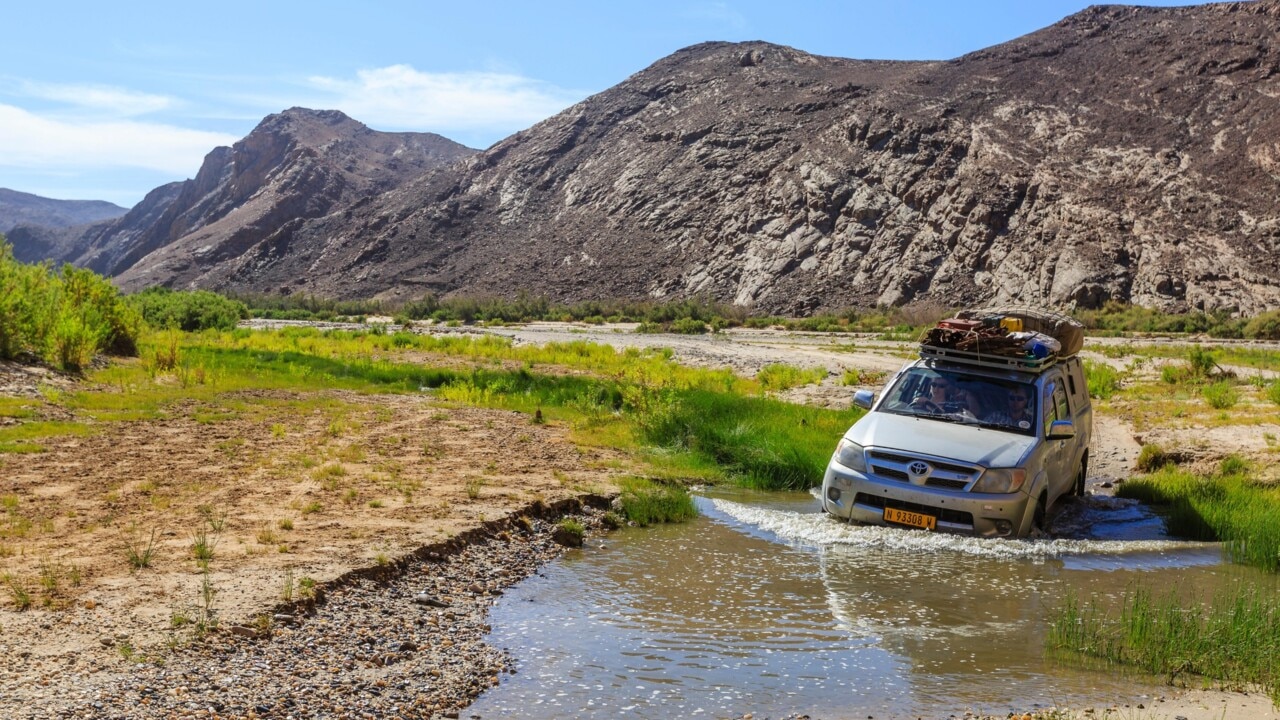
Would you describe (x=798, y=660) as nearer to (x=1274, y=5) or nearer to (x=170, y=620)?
(x=170, y=620)

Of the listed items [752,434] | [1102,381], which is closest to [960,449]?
[752,434]

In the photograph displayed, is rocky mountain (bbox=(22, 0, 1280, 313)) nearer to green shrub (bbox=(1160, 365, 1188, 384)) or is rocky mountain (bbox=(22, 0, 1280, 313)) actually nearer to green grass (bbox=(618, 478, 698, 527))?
green shrub (bbox=(1160, 365, 1188, 384))

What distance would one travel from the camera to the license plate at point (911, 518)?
10.2m

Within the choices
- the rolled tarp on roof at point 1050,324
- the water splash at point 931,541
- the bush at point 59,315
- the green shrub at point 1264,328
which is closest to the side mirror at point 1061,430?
the water splash at point 931,541

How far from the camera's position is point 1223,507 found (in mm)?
12438

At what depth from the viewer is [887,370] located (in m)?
31.4

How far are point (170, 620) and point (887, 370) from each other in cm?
2637

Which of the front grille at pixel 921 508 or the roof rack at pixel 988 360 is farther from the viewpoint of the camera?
the roof rack at pixel 988 360

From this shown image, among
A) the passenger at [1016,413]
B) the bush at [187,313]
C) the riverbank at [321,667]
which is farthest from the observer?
the bush at [187,313]

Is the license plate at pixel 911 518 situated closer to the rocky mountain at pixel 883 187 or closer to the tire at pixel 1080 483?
the tire at pixel 1080 483

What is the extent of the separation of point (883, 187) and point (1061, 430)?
67.8 m

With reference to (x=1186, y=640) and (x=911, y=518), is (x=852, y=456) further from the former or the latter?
(x=1186, y=640)

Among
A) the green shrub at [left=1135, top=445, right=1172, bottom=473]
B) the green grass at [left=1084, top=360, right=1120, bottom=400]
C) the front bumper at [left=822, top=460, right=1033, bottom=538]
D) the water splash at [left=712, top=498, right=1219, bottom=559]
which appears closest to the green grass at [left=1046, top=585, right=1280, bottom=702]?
the front bumper at [left=822, top=460, right=1033, bottom=538]

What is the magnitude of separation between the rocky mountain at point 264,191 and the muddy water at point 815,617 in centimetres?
11275
